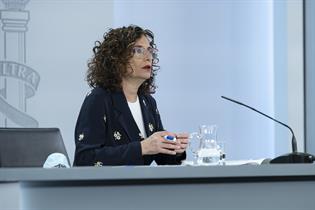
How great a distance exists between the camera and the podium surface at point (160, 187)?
118 cm

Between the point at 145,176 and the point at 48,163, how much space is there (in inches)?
12.7

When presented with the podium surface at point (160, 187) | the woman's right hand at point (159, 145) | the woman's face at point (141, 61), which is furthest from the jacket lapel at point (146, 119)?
the podium surface at point (160, 187)

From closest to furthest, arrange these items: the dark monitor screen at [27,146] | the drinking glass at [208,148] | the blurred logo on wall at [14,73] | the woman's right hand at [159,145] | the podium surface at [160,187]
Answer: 1. the podium surface at [160,187]
2. the drinking glass at [208,148]
3. the woman's right hand at [159,145]
4. the dark monitor screen at [27,146]
5. the blurred logo on wall at [14,73]

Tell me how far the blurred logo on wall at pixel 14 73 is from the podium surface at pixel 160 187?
2.55 m

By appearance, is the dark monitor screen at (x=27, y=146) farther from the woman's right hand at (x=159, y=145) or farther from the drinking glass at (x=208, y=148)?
the drinking glass at (x=208, y=148)

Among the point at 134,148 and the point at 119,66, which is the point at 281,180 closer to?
the point at 134,148

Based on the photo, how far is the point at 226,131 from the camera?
4.11 meters

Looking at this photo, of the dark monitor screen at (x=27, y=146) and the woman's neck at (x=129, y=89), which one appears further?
the woman's neck at (x=129, y=89)

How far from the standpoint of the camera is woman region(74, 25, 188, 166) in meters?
2.04

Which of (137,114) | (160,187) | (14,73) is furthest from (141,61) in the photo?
(14,73)

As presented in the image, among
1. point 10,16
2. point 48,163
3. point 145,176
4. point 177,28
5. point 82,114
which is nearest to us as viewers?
point 145,176

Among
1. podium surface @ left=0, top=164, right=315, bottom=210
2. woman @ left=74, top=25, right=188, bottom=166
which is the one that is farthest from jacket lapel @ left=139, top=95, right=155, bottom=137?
podium surface @ left=0, top=164, right=315, bottom=210

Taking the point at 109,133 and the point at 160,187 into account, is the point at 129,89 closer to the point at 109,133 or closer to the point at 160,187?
the point at 109,133

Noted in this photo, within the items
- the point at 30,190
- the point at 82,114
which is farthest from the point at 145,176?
the point at 82,114
